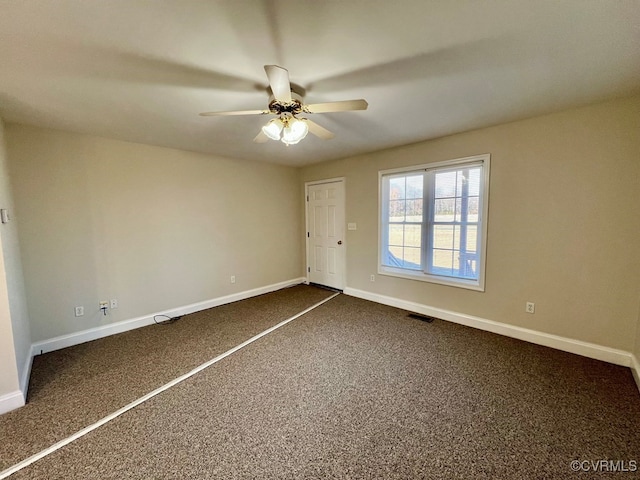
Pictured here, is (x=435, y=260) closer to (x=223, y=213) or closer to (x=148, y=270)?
(x=223, y=213)

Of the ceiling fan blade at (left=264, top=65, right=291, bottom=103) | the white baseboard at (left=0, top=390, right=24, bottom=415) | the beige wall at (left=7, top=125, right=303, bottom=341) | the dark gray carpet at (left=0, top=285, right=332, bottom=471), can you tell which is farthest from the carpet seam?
the ceiling fan blade at (left=264, top=65, right=291, bottom=103)

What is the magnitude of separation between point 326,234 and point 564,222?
10.6 ft

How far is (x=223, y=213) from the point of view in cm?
407

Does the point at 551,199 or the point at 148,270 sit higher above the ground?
the point at 551,199

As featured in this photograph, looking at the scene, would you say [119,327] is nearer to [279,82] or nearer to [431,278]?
[279,82]

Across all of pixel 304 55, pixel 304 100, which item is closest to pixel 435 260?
pixel 304 100

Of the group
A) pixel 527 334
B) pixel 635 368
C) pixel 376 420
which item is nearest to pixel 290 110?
pixel 376 420

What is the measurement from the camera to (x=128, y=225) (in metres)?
3.20

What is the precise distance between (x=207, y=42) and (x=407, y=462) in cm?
262

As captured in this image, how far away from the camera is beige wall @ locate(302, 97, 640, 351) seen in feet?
7.38

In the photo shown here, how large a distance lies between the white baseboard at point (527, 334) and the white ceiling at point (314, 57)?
226 cm
